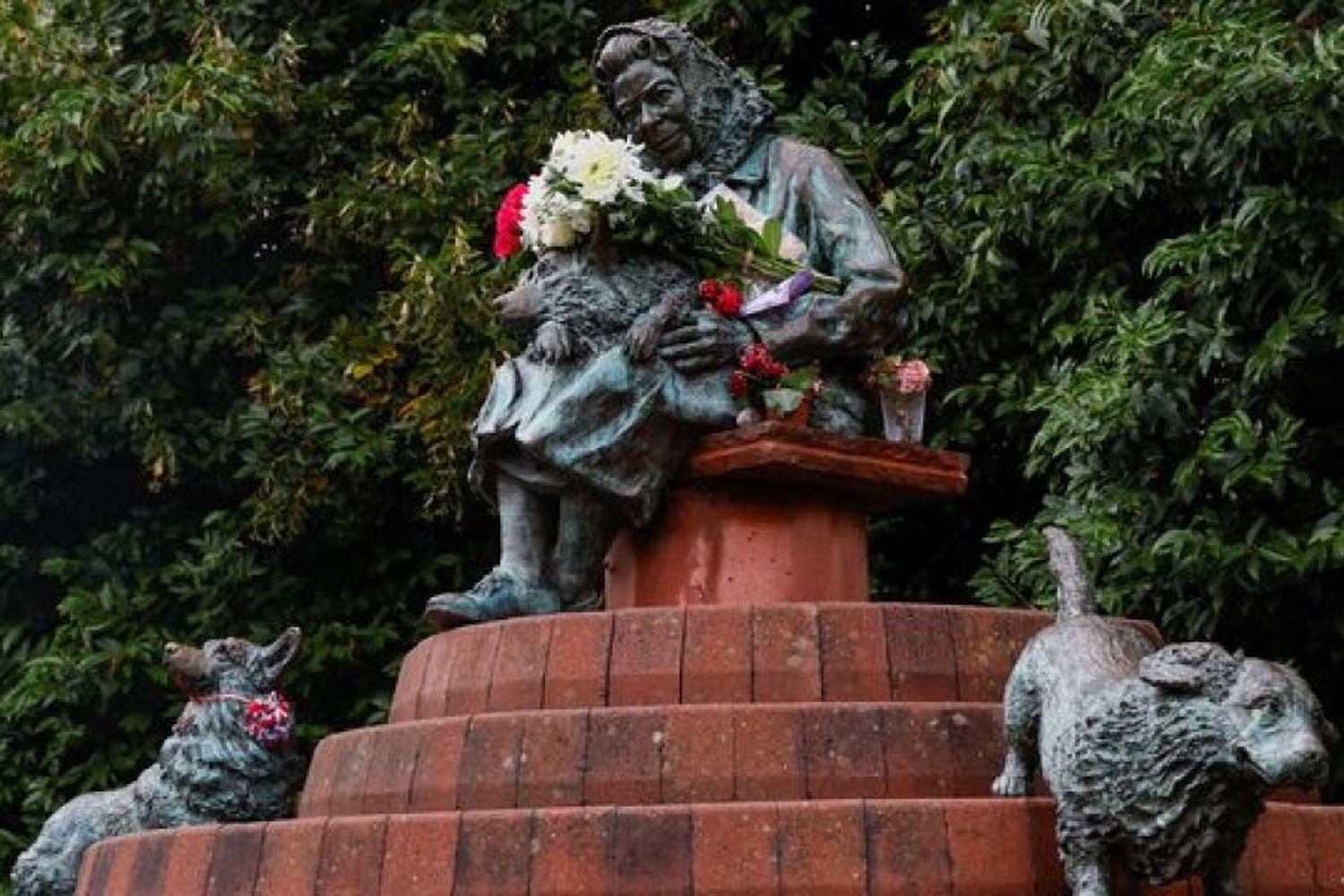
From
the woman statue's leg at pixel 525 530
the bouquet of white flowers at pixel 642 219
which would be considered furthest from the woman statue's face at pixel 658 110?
the woman statue's leg at pixel 525 530

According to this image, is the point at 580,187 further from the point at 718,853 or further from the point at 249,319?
the point at 249,319

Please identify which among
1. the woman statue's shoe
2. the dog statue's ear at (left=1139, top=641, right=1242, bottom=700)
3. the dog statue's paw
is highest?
the dog statue's ear at (left=1139, top=641, right=1242, bottom=700)

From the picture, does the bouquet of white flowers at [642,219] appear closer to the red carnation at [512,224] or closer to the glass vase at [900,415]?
the red carnation at [512,224]

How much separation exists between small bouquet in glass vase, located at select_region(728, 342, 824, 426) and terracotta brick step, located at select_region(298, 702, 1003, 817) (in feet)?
4.96

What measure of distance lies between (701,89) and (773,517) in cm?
199

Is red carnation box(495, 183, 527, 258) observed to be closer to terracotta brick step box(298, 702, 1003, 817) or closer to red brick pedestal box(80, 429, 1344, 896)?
red brick pedestal box(80, 429, 1344, 896)

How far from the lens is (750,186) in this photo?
9.94 meters

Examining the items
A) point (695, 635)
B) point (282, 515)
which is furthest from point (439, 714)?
point (282, 515)

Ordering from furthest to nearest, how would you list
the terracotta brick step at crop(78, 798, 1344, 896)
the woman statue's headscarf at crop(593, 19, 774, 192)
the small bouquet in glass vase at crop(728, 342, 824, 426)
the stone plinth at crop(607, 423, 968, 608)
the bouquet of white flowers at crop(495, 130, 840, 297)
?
1. the woman statue's headscarf at crop(593, 19, 774, 192)
2. the bouquet of white flowers at crop(495, 130, 840, 297)
3. the small bouquet in glass vase at crop(728, 342, 824, 426)
4. the stone plinth at crop(607, 423, 968, 608)
5. the terracotta brick step at crop(78, 798, 1344, 896)

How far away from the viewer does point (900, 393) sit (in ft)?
31.1

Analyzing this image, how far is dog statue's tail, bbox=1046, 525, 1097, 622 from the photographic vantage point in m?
8.02

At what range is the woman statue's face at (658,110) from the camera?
32.2 feet

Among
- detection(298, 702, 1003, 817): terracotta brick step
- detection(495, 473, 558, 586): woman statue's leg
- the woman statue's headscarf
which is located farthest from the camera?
the woman statue's headscarf

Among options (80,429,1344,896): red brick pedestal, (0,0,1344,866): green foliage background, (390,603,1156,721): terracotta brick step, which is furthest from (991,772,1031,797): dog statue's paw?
(0,0,1344,866): green foliage background
